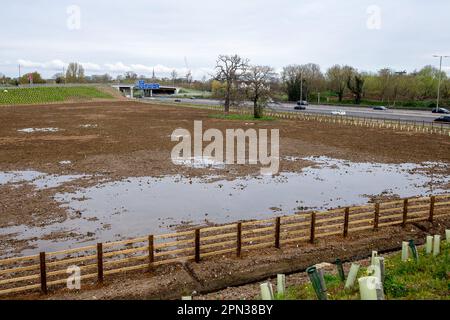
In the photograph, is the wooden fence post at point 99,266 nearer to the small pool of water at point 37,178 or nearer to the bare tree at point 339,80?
the small pool of water at point 37,178

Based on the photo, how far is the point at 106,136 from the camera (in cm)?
4478

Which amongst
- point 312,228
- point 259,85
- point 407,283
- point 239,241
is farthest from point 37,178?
point 259,85

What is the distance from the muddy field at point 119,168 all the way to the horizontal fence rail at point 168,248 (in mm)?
1825

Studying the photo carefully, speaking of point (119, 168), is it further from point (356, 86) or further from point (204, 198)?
point (356, 86)

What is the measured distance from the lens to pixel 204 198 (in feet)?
70.8

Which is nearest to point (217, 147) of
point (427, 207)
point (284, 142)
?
point (284, 142)

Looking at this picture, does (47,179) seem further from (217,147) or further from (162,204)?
(217,147)

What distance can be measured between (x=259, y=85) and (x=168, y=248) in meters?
52.5

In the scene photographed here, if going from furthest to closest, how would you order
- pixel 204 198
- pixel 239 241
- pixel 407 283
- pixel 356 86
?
pixel 356 86, pixel 204 198, pixel 239 241, pixel 407 283

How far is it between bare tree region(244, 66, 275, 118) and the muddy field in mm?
11552

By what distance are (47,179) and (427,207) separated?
20.6 meters

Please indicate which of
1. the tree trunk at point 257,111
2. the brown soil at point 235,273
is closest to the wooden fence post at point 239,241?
the brown soil at point 235,273

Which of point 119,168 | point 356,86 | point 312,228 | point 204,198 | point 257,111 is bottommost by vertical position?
point 204,198

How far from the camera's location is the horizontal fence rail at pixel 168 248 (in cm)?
1202
